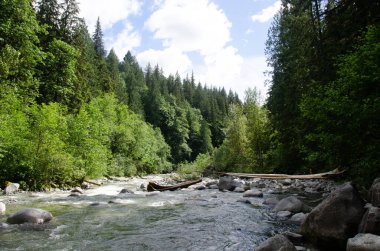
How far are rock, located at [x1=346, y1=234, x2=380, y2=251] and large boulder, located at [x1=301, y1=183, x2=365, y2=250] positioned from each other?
1.17 meters

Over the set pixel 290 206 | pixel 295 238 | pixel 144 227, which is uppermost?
pixel 290 206

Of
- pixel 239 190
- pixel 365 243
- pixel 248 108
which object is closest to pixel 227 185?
pixel 239 190

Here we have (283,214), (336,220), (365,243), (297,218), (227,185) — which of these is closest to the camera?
(365,243)

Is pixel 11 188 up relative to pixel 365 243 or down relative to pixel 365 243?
up

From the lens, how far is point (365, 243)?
18.4ft

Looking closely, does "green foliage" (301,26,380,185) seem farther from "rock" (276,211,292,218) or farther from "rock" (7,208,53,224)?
"rock" (7,208,53,224)

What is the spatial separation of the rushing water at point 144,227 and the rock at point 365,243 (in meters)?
2.37

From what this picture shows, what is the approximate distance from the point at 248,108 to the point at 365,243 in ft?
107

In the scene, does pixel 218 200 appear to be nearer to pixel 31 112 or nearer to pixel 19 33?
pixel 31 112

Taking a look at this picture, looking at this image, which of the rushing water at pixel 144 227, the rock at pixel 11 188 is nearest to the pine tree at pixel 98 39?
the rock at pixel 11 188

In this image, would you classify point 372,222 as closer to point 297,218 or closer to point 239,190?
point 297,218

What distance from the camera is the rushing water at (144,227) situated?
781 centimetres

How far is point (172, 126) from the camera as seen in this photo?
3300 inches

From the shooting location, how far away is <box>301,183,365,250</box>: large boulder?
7078mm
